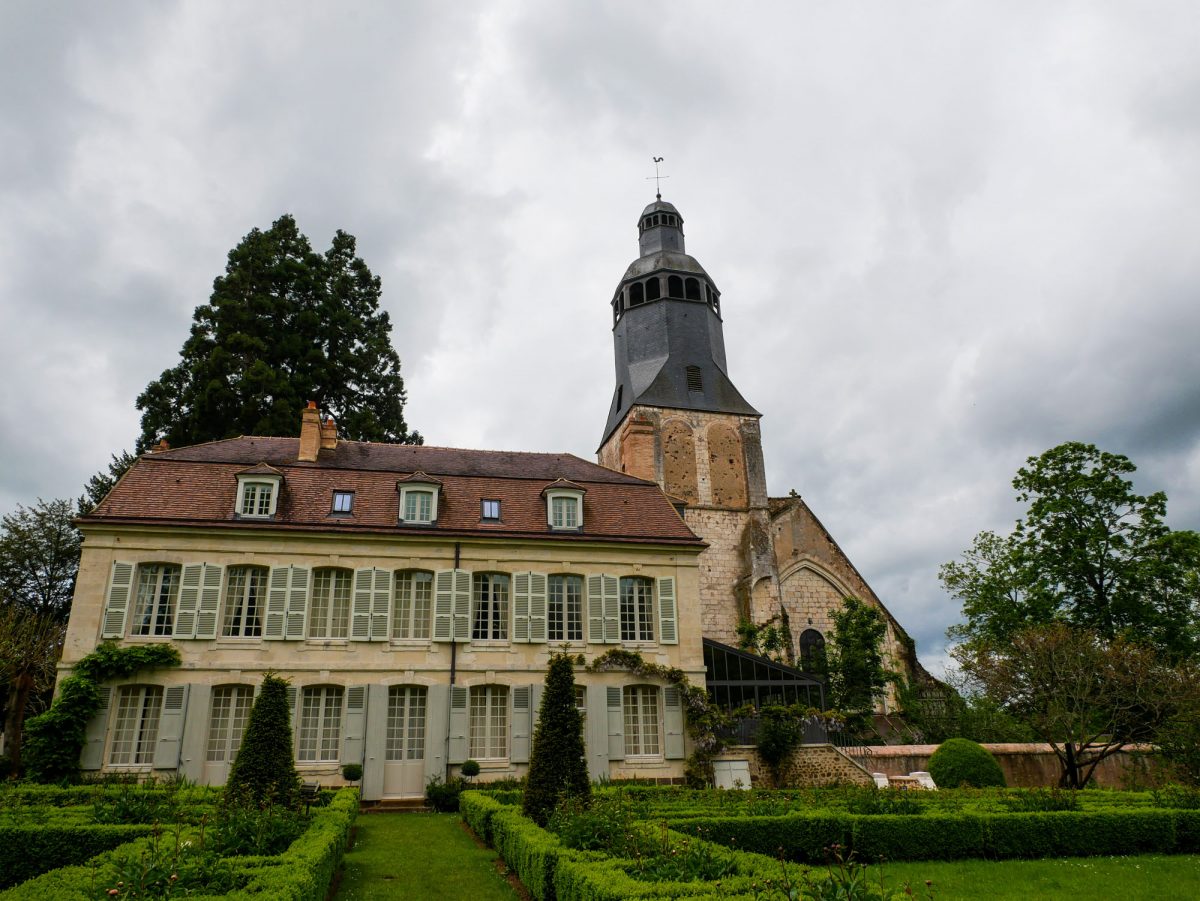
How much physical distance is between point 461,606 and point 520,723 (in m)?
2.93

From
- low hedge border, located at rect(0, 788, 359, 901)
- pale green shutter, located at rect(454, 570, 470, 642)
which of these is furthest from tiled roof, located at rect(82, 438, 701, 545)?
low hedge border, located at rect(0, 788, 359, 901)

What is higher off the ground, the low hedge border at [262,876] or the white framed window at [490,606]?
the white framed window at [490,606]

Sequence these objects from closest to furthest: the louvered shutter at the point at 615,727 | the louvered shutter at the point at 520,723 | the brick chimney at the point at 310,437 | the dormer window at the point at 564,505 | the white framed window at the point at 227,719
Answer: the white framed window at the point at 227,719 → the louvered shutter at the point at 520,723 → the louvered shutter at the point at 615,727 → the dormer window at the point at 564,505 → the brick chimney at the point at 310,437

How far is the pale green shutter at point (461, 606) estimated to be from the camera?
1848 centimetres

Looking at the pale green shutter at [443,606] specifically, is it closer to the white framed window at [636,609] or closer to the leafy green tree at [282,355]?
the white framed window at [636,609]

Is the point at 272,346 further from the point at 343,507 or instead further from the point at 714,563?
the point at 714,563

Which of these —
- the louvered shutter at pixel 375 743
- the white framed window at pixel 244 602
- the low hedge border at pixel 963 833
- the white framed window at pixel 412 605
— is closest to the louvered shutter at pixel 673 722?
the louvered shutter at pixel 375 743

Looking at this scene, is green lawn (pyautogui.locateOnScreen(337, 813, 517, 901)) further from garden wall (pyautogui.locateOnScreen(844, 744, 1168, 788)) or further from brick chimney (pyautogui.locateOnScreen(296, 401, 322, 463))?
garden wall (pyautogui.locateOnScreen(844, 744, 1168, 788))

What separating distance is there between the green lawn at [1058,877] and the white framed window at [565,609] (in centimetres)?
1009

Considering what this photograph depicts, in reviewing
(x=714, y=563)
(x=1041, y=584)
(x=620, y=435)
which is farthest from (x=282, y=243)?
(x=1041, y=584)

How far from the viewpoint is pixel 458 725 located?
17.7 m

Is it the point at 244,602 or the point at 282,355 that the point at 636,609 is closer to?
the point at 244,602

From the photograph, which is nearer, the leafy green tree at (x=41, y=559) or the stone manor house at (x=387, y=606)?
the stone manor house at (x=387, y=606)

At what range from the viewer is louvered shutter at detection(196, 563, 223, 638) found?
17375 millimetres
